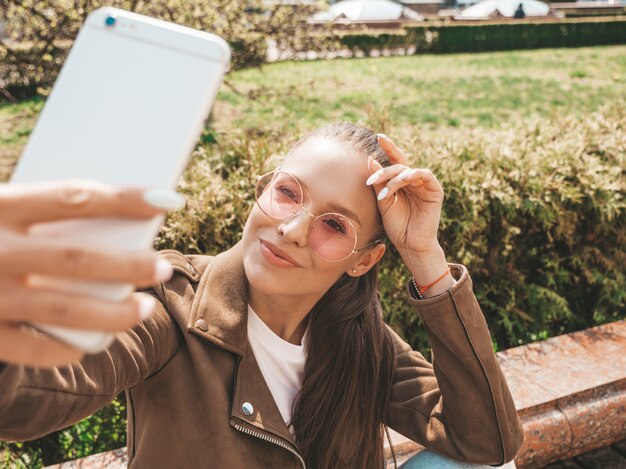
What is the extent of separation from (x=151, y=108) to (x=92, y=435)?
7.38 ft

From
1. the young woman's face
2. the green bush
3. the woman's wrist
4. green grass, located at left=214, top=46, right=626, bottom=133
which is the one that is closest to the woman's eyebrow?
the young woman's face

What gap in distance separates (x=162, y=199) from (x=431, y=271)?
51.3 inches

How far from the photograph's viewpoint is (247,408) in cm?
173

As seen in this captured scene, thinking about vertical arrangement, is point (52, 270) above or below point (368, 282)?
above

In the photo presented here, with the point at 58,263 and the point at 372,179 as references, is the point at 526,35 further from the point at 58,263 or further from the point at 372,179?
the point at 58,263

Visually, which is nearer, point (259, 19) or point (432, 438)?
point (432, 438)

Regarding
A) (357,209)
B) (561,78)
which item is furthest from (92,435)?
(561,78)

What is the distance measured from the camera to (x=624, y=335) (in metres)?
3.42

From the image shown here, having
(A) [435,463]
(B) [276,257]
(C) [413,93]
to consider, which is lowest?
(C) [413,93]

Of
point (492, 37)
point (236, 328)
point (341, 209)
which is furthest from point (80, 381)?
point (492, 37)

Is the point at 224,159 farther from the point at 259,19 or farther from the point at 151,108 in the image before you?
the point at 259,19

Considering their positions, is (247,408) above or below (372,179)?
below

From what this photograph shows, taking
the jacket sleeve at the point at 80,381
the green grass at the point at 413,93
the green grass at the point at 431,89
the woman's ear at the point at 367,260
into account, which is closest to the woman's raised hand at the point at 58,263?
the jacket sleeve at the point at 80,381

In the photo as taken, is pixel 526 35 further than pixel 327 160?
Yes
